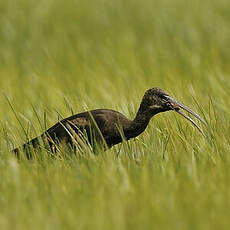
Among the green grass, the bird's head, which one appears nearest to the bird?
the bird's head

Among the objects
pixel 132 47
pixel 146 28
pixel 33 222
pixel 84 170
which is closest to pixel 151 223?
pixel 33 222

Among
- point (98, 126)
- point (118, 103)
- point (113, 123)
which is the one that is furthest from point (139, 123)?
point (118, 103)

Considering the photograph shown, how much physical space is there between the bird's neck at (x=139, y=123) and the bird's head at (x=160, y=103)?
3 centimetres

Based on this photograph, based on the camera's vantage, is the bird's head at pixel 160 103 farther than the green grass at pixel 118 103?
Yes

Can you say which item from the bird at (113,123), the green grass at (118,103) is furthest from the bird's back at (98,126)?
the green grass at (118,103)

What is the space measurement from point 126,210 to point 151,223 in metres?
0.24

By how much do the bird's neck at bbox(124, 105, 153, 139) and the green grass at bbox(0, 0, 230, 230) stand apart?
85 millimetres

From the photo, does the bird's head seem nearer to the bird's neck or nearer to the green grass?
the bird's neck

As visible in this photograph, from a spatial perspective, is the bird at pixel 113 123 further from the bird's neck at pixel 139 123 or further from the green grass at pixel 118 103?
the green grass at pixel 118 103

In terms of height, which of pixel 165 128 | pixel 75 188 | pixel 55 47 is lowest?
pixel 75 188

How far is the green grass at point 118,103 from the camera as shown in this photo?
11.0 ft

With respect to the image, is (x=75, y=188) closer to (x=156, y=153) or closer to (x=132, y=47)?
(x=156, y=153)

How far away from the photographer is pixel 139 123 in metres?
4.96

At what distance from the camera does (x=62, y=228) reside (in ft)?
10.3
